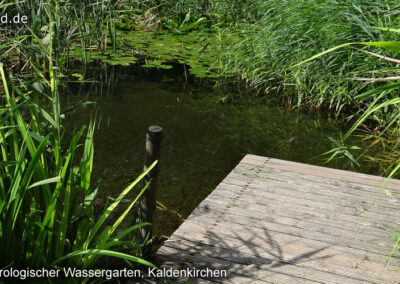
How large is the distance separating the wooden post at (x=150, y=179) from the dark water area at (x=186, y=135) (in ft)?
2.48

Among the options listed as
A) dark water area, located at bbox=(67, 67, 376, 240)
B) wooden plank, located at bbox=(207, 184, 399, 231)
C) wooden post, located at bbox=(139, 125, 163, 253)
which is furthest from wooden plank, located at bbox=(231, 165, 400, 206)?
wooden post, located at bbox=(139, 125, 163, 253)

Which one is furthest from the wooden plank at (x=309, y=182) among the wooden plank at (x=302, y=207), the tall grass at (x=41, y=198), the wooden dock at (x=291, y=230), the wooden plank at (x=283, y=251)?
the tall grass at (x=41, y=198)

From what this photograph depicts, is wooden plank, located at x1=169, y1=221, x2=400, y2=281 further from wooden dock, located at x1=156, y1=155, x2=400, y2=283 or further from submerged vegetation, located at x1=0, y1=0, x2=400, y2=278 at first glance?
submerged vegetation, located at x1=0, y1=0, x2=400, y2=278

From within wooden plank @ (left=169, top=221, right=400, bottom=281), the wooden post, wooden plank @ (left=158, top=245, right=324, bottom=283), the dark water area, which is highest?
the wooden post

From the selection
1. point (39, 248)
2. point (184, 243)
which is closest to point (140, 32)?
point (184, 243)

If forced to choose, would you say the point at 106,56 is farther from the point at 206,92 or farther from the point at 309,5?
the point at 309,5

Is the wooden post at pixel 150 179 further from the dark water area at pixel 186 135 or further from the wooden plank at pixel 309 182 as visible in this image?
the wooden plank at pixel 309 182

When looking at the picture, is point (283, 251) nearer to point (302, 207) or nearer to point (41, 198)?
point (302, 207)

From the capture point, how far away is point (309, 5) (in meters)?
5.34

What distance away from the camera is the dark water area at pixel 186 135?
12.3ft

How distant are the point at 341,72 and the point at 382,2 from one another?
885 mm

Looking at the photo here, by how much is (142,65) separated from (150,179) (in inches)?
160

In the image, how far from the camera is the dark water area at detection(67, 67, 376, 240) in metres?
3.76

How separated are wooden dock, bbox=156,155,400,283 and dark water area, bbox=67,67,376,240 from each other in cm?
47
